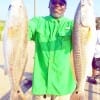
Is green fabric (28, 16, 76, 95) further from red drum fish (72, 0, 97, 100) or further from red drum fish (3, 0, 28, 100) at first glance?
red drum fish (3, 0, 28, 100)

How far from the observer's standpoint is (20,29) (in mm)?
4512

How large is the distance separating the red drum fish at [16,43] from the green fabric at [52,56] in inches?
23.9

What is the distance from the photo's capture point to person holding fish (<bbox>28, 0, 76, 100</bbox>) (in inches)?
206

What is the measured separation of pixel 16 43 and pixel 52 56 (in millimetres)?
843

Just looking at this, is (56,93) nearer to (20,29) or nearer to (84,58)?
(84,58)

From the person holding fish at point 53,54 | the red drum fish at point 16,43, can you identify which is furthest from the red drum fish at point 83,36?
the red drum fish at point 16,43

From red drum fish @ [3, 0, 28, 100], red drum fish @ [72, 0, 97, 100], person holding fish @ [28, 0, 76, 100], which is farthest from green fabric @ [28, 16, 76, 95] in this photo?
red drum fish @ [3, 0, 28, 100]

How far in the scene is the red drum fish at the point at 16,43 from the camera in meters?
4.48

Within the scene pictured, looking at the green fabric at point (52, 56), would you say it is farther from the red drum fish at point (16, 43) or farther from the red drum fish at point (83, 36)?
the red drum fish at point (16, 43)

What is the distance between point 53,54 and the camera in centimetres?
527

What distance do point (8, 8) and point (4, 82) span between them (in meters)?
6.76

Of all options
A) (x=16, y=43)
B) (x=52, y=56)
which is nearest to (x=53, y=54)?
(x=52, y=56)

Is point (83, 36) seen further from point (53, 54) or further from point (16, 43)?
point (16, 43)

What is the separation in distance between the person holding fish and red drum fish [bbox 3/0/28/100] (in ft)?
1.99
